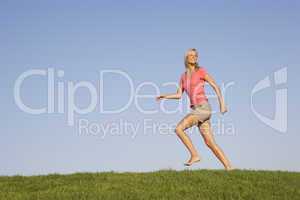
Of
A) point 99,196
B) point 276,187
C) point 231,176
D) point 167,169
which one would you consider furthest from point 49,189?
point 276,187

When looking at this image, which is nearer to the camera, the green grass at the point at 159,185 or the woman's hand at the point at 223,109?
the green grass at the point at 159,185

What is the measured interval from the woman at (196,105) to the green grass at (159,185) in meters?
0.62

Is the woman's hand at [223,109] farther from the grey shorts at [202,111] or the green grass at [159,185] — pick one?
the green grass at [159,185]

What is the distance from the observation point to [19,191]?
12.6 m

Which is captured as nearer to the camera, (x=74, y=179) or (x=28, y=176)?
(x=74, y=179)

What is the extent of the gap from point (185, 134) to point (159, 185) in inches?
86.5

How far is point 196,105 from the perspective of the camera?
46.9 feet

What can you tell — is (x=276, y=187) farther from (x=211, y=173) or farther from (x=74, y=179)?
(x=74, y=179)

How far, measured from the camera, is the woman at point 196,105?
14.1 metres

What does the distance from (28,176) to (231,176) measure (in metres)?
5.55

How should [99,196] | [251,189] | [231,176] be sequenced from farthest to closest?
1. [231,176]
2. [251,189]
3. [99,196]

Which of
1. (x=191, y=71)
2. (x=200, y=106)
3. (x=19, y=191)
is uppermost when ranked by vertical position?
(x=191, y=71)

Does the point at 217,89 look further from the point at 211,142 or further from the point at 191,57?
the point at 211,142

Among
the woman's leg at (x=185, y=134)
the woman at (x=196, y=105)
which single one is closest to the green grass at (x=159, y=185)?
the woman's leg at (x=185, y=134)
